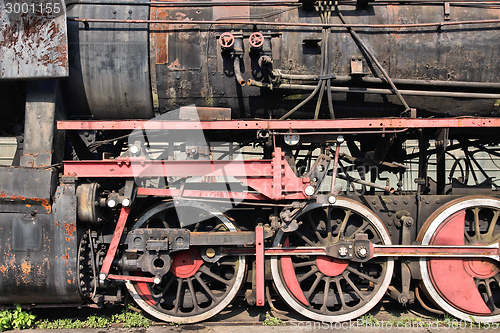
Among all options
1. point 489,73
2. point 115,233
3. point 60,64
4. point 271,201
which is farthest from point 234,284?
point 489,73

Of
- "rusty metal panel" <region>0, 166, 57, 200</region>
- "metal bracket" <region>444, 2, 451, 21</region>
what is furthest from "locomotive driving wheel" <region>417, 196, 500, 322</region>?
"rusty metal panel" <region>0, 166, 57, 200</region>

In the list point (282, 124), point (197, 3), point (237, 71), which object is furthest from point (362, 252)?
point (197, 3)

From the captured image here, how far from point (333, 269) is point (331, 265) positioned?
5 centimetres

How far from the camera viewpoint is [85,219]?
148 inches

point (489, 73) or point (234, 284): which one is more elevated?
point (489, 73)

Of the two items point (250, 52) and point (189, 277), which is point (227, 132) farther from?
point (189, 277)

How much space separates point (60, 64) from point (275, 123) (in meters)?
2.19

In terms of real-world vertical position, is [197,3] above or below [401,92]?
above

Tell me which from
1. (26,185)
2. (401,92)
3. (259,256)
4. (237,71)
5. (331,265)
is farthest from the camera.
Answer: (331,265)

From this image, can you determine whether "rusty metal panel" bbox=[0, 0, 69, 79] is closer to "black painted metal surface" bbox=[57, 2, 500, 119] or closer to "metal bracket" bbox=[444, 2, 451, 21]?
"black painted metal surface" bbox=[57, 2, 500, 119]

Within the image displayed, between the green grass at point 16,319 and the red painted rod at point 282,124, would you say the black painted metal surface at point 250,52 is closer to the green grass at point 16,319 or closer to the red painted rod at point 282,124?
the red painted rod at point 282,124

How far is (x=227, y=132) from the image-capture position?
4152 millimetres

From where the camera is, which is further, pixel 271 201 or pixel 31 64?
pixel 271 201

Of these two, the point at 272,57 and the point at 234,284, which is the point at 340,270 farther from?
the point at 272,57
